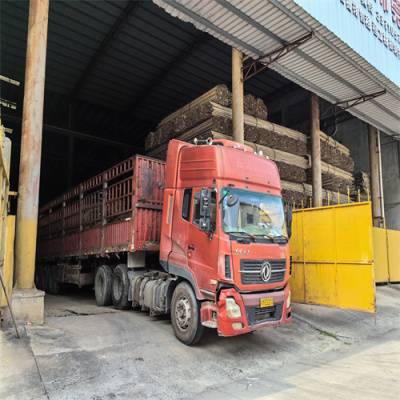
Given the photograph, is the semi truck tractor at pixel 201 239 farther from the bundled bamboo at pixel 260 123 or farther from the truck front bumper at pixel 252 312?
the bundled bamboo at pixel 260 123

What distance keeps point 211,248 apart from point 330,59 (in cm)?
821

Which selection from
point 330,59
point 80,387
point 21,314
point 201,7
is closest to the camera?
point 80,387

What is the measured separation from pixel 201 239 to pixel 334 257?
3.72 m

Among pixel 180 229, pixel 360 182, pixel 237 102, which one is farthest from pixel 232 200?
pixel 360 182

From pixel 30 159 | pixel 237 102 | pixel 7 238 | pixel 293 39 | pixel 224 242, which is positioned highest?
pixel 293 39

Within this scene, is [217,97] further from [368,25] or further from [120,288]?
[120,288]

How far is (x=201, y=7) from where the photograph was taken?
847cm

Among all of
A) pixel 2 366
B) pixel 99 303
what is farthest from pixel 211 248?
pixel 99 303

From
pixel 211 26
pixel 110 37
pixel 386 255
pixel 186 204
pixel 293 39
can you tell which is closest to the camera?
pixel 186 204

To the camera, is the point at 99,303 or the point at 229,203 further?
the point at 99,303

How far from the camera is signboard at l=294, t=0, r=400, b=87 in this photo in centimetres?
904

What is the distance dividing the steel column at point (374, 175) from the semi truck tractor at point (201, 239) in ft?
41.5

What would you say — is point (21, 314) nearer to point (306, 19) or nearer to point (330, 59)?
point (306, 19)

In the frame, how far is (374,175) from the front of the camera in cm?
1741
